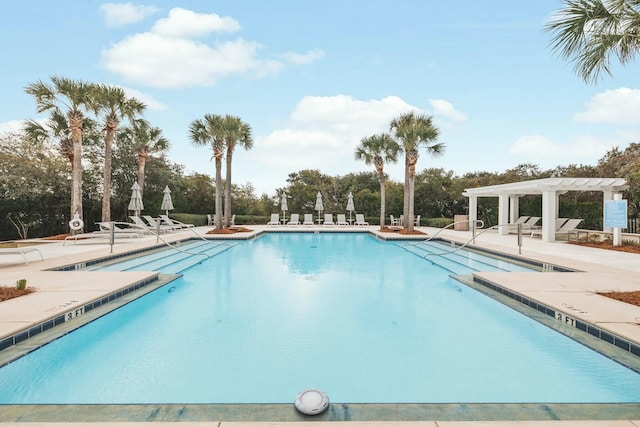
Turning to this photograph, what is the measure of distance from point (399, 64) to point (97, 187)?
56.3 feet

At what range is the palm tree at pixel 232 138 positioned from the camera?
16.8 meters

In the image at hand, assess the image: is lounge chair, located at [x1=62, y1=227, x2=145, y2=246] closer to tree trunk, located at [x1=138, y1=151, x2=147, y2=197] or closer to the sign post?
tree trunk, located at [x1=138, y1=151, x2=147, y2=197]

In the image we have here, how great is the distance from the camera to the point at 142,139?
746 inches

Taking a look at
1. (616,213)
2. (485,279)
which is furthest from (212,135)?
(616,213)

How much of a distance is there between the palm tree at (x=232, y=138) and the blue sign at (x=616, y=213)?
14.6 metres

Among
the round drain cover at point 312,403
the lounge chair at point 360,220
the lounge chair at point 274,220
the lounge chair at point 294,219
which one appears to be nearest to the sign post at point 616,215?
the round drain cover at point 312,403

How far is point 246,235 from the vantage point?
51.0 ft

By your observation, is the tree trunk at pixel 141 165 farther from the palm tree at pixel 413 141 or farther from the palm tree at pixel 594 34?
the palm tree at pixel 594 34

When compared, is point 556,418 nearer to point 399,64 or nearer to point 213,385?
point 213,385

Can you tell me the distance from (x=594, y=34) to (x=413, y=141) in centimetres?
→ 1146

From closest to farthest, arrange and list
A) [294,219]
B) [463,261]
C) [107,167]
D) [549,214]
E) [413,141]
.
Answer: [463,261] → [549,214] → [107,167] → [413,141] → [294,219]

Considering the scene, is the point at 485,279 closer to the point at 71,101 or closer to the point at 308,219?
the point at 71,101

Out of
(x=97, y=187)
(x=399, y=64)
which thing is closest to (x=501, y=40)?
(x=399, y=64)

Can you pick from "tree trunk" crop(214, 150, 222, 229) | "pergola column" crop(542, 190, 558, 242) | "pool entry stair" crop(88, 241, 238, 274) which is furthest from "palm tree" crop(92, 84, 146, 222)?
"pergola column" crop(542, 190, 558, 242)
